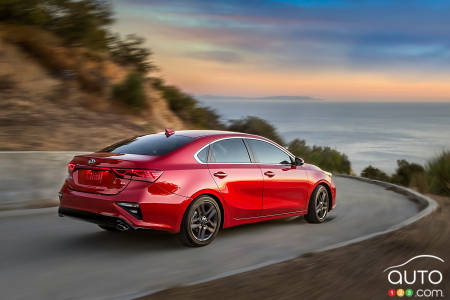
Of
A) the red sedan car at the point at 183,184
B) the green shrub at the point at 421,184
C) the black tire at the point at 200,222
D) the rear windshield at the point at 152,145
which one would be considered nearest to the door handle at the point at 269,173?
the red sedan car at the point at 183,184

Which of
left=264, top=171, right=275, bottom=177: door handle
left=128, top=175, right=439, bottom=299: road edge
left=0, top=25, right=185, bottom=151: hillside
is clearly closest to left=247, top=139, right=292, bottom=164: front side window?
left=264, top=171, right=275, bottom=177: door handle

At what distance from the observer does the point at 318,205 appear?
955 centimetres

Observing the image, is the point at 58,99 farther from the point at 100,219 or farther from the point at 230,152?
the point at 100,219

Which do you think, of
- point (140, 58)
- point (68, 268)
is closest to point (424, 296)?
point (68, 268)

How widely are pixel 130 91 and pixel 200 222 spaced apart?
458 inches

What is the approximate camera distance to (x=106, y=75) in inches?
741

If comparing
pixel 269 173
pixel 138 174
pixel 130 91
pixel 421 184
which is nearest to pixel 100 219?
pixel 138 174

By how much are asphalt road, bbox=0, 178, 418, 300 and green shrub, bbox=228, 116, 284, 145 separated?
48.5 feet

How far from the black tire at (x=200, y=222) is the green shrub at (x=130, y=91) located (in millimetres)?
11378

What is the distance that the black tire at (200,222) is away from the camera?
7.00 m

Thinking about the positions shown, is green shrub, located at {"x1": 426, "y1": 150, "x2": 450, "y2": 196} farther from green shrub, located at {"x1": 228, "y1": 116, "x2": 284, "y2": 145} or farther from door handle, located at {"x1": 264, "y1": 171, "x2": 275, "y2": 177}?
door handle, located at {"x1": 264, "y1": 171, "x2": 275, "y2": 177}

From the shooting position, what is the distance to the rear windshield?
7102 mm

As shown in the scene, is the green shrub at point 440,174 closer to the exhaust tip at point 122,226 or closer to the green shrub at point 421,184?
the green shrub at point 421,184

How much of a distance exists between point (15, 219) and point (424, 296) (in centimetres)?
621
